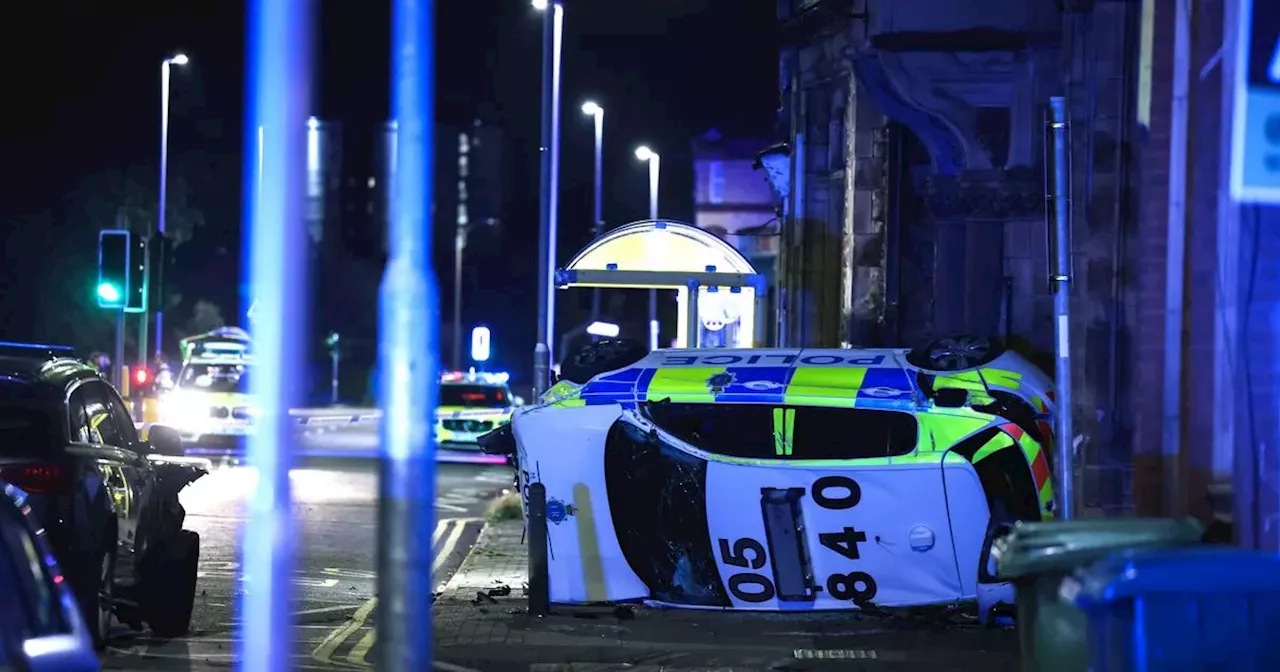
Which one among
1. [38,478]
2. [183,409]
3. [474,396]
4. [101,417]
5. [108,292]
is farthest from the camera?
[474,396]

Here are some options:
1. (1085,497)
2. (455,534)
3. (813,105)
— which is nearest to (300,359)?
(1085,497)

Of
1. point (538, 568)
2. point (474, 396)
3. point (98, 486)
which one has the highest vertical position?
Answer: point (474, 396)

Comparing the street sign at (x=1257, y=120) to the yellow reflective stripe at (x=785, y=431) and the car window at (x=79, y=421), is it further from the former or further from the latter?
the car window at (x=79, y=421)

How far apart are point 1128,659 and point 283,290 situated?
3055 millimetres

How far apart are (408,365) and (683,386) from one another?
510 cm

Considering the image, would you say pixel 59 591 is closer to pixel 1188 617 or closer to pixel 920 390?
pixel 1188 617

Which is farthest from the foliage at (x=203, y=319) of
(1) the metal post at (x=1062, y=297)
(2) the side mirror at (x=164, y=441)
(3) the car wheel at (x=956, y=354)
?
(1) the metal post at (x=1062, y=297)

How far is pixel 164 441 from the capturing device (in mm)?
10352

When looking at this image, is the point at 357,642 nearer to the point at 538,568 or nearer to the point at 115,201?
the point at 538,568

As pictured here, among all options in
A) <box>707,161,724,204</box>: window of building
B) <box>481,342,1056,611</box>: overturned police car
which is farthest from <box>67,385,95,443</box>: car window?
<box>707,161,724,204</box>: window of building

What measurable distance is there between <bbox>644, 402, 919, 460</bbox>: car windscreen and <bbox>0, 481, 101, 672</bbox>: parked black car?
5650 mm

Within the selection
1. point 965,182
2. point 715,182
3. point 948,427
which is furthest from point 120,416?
point 715,182

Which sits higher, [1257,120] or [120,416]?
[1257,120]

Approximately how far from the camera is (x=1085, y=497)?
11.3m
